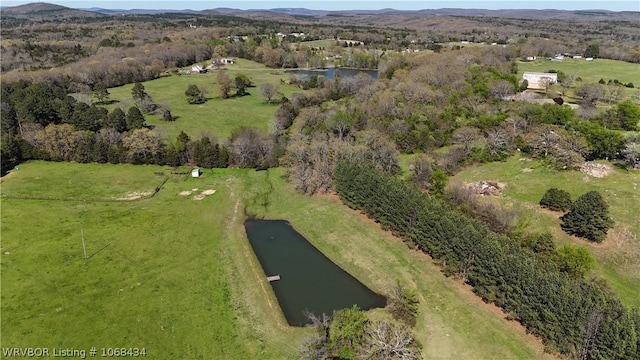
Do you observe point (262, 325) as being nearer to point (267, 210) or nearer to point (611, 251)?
point (267, 210)

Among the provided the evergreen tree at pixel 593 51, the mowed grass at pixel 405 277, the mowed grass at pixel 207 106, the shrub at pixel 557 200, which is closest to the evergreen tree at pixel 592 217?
the shrub at pixel 557 200

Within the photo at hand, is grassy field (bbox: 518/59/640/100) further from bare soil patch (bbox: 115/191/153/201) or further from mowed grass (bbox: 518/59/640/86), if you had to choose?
bare soil patch (bbox: 115/191/153/201)

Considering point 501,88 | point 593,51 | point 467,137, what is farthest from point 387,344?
point 593,51

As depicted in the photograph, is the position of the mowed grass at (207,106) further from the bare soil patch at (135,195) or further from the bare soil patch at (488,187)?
the bare soil patch at (488,187)

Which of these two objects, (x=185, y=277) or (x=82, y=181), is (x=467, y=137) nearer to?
(x=185, y=277)

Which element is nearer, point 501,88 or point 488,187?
point 488,187

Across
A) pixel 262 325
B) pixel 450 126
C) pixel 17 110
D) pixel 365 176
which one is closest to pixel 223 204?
pixel 365 176
